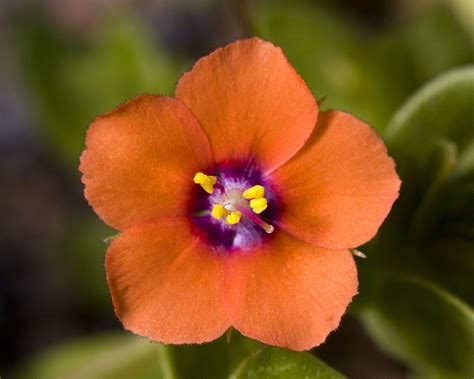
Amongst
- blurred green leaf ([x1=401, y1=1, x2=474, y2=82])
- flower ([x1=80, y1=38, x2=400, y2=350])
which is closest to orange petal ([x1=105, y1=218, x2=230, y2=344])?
flower ([x1=80, y1=38, x2=400, y2=350])

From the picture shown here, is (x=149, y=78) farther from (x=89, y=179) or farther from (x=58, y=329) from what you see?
Result: (x=89, y=179)

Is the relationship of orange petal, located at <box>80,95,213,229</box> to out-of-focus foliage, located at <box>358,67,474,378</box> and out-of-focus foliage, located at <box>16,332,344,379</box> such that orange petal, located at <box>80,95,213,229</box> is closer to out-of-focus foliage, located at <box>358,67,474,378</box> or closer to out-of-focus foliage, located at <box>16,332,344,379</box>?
out-of-focus foliage, located at <box>16,332,344,379</box>

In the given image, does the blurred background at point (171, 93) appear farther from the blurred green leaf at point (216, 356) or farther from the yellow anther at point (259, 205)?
the yellow anther at point (259, 205)

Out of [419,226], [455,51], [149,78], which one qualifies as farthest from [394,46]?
[419,226]

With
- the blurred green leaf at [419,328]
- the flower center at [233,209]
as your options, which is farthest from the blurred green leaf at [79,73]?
the flower center at [233,209]

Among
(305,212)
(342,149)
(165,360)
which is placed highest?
(342,149)

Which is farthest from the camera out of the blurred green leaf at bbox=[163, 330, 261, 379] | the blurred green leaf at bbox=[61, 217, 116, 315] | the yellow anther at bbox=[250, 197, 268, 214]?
the blurred green leaf at bbox=[61, 217, 116, 315]

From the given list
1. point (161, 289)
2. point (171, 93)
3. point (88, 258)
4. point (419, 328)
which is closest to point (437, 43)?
point (171, 93)
